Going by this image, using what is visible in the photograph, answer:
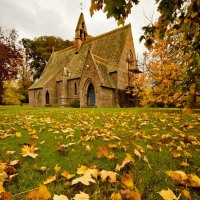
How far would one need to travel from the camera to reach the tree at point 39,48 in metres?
51.2

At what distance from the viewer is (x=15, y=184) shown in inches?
70.7

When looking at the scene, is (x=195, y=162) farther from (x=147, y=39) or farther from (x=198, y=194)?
(x=147, y=39)

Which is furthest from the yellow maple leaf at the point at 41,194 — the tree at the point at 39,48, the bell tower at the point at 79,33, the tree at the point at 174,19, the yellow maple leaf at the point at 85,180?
the tree at the point at 39,48

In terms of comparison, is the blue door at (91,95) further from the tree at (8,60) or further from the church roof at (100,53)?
the tree at (8,60)

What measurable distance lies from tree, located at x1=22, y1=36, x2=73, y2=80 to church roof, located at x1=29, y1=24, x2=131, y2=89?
17.3m

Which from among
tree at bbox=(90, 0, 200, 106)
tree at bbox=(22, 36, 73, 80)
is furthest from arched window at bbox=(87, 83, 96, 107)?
tree at bbox=(22, 36, 73, 80)

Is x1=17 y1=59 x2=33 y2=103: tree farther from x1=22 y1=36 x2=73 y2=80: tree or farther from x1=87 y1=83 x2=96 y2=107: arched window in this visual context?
x1=87 y1=83 x2=96 y2=107: arched window

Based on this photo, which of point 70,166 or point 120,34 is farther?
point 120,34

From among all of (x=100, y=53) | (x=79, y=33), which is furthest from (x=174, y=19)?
(x=79, y=33)

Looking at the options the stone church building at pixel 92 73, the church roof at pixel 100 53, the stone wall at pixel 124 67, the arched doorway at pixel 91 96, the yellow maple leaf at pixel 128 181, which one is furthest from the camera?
the church roof at pixel 100 53

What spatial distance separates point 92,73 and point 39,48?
32.0m

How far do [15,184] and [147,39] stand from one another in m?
2.49

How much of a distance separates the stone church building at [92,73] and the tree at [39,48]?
16598mm

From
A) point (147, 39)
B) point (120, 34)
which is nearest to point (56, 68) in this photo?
point (120, 34)
